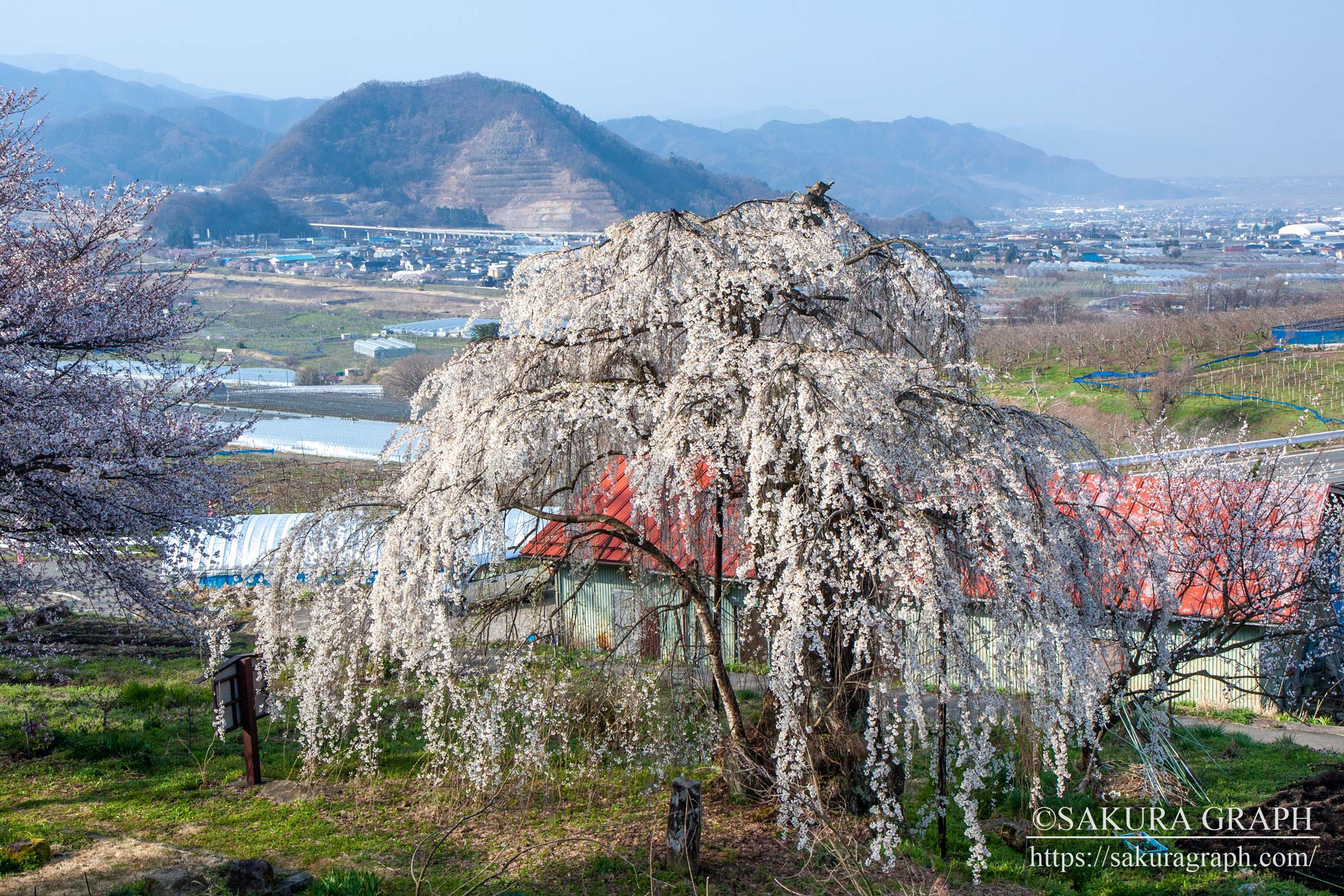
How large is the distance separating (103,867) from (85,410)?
15.2ft

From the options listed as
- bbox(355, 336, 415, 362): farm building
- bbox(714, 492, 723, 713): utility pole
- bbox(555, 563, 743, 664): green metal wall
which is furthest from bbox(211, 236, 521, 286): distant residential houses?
bbox(714, 492, 723, 713): utility pole

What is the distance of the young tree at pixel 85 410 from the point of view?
823 centimetres

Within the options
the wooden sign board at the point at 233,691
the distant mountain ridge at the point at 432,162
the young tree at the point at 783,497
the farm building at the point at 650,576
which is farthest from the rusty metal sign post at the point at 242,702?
the distant mountain ridge at the point at 432,162

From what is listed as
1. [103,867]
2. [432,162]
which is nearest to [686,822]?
[103,867]

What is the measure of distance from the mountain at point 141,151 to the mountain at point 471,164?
21.9 metres

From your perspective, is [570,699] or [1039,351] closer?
[570,699]

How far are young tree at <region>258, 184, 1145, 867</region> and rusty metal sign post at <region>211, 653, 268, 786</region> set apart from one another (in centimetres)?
44

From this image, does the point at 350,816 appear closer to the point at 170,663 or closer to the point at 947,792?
the point at 947,792

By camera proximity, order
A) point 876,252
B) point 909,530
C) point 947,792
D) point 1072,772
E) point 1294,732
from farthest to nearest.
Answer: point 1294,732, point 1072,772, point 876,252, point 947,792, point 909,530

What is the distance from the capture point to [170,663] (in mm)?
13133

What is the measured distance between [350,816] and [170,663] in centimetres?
739

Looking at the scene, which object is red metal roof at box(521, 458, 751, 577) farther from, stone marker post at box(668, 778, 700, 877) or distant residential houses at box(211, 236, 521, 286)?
distant residential houses at box(211, 236, 521, 286)

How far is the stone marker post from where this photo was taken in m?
6.34

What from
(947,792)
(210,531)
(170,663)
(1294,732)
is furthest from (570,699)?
(1294,732)
